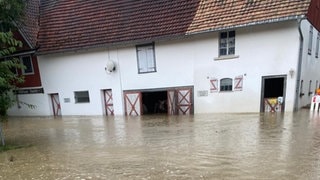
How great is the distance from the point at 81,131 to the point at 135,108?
5.00 metres

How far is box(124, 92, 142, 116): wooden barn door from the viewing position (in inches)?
637

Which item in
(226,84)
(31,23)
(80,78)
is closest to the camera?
(226,84)

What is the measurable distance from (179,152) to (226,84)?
7.88 m

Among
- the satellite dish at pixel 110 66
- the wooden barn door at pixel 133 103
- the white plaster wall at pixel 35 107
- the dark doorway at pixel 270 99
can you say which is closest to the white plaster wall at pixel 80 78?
the satellite dish at pixel 110 66

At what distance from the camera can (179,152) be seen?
7.23 meters

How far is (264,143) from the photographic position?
25.4 feet

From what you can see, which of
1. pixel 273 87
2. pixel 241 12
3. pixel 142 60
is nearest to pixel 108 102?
pixel 142 60

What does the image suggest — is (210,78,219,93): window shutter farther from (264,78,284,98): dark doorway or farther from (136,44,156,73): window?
(136,44,156,73): window

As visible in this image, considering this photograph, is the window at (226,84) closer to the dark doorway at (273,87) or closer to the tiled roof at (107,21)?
the dark doorway at (273,87)

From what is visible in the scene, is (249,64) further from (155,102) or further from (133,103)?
(155,102)

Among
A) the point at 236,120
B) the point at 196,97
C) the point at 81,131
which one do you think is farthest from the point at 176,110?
the point at 81,131

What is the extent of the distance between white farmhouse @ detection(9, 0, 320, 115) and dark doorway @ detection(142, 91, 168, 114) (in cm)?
8

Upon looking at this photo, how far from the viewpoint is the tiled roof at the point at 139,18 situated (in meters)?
12.5

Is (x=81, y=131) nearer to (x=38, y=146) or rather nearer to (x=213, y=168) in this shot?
(x=38, y=146)
